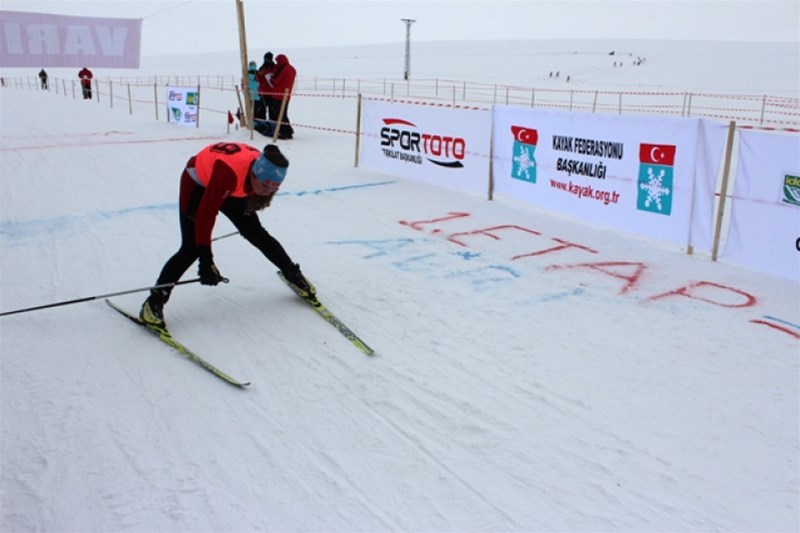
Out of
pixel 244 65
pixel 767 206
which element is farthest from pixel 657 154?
pixel 244 65

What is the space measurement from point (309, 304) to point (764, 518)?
11.8 ft

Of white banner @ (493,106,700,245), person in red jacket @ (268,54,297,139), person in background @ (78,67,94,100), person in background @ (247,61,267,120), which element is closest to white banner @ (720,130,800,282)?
white banner @ (493,106,700,245)

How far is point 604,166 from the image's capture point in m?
7.98

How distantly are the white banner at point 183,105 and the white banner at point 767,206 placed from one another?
52.1 ft

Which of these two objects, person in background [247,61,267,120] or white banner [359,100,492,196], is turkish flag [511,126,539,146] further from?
person in background [247,61,267,120]

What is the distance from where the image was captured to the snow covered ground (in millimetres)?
3270

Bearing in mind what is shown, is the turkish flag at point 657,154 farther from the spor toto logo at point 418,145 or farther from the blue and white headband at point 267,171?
the blue and white headband at point 267,171

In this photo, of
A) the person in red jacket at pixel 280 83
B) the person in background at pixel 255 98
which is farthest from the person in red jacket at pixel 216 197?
the person in background at pixel 255 98

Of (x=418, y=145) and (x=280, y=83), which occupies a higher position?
(x=280, y=83)

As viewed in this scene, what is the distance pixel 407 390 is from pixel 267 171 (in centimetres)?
173

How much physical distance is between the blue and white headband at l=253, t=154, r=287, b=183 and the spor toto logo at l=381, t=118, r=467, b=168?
5.94m

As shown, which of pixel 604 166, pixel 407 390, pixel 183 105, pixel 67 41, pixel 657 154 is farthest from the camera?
pixel 67 41

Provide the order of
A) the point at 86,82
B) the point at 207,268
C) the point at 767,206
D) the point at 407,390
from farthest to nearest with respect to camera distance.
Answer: the point at 86,82, the point at 767,206, the point at 207,268, the point at 407,390

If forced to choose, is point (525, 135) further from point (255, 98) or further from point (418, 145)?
point (255, 98)
